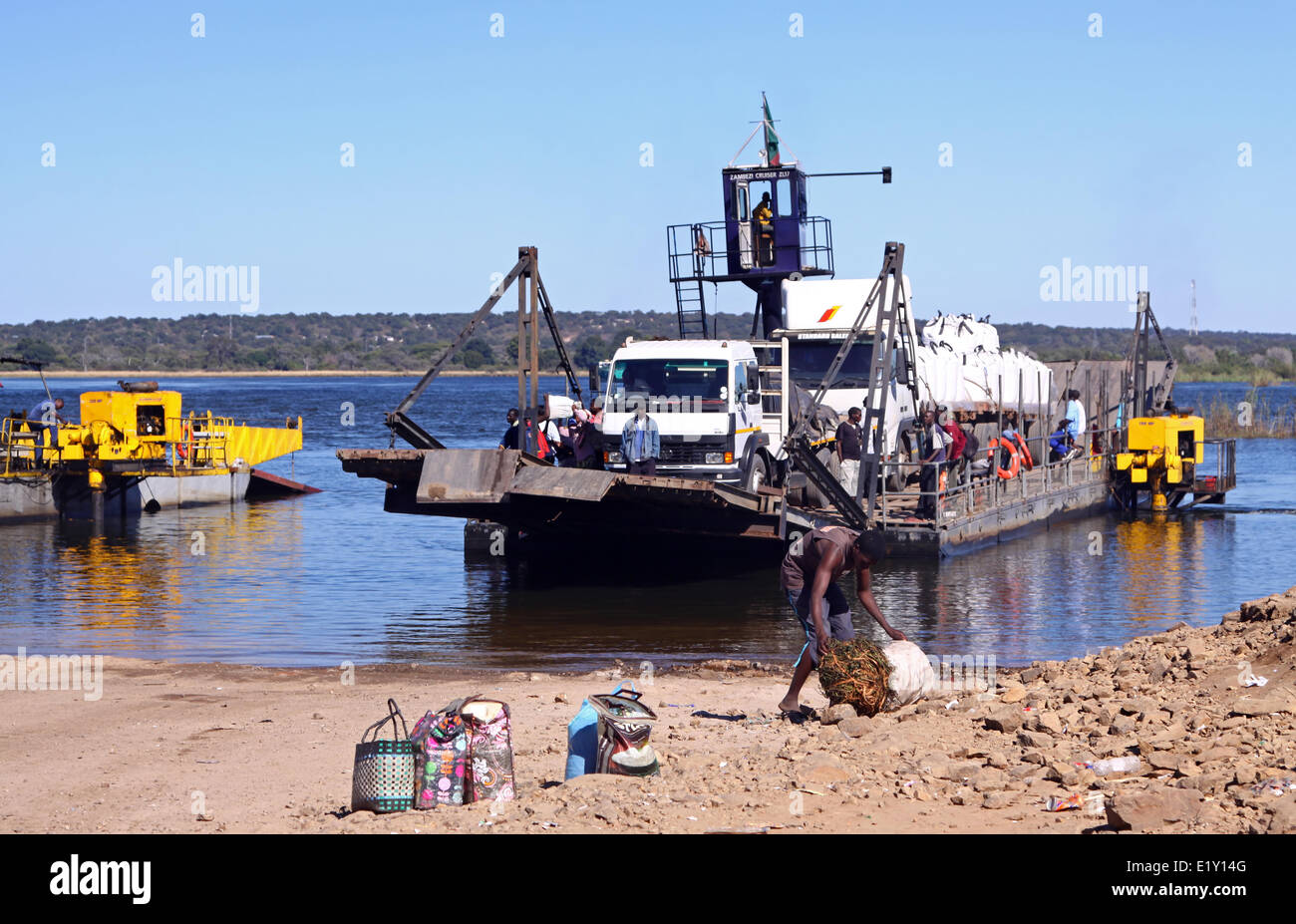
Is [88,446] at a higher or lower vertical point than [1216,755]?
higher

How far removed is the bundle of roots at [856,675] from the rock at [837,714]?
104mm

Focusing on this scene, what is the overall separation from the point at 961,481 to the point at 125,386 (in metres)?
16.6

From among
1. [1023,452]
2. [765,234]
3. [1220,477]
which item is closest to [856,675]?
[765,234]

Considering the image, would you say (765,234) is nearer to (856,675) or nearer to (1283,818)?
(856,675)

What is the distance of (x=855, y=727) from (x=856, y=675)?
527mm

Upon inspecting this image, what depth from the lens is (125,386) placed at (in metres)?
28.5

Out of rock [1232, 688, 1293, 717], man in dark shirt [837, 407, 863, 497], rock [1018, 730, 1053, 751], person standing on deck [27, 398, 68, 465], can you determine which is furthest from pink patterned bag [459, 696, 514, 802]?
person standing on deck [27, 398, 68, 465]

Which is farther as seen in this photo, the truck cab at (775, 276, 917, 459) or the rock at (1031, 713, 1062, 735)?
the truck cab at (775, 276, 917, 459)

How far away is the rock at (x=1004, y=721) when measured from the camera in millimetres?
8555

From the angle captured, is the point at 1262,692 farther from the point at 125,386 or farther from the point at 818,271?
the point at 125,386

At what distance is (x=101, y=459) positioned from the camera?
93.7 ft

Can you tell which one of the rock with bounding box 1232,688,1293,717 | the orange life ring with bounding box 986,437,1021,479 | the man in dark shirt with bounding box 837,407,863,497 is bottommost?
the rock with bounding box 1232,688,1293,717

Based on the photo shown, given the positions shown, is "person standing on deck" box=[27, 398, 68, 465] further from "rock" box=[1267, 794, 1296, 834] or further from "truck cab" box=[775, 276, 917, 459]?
"rock" box=[1267, 794, 1296, 834]

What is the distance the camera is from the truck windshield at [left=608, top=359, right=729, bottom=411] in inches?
697
